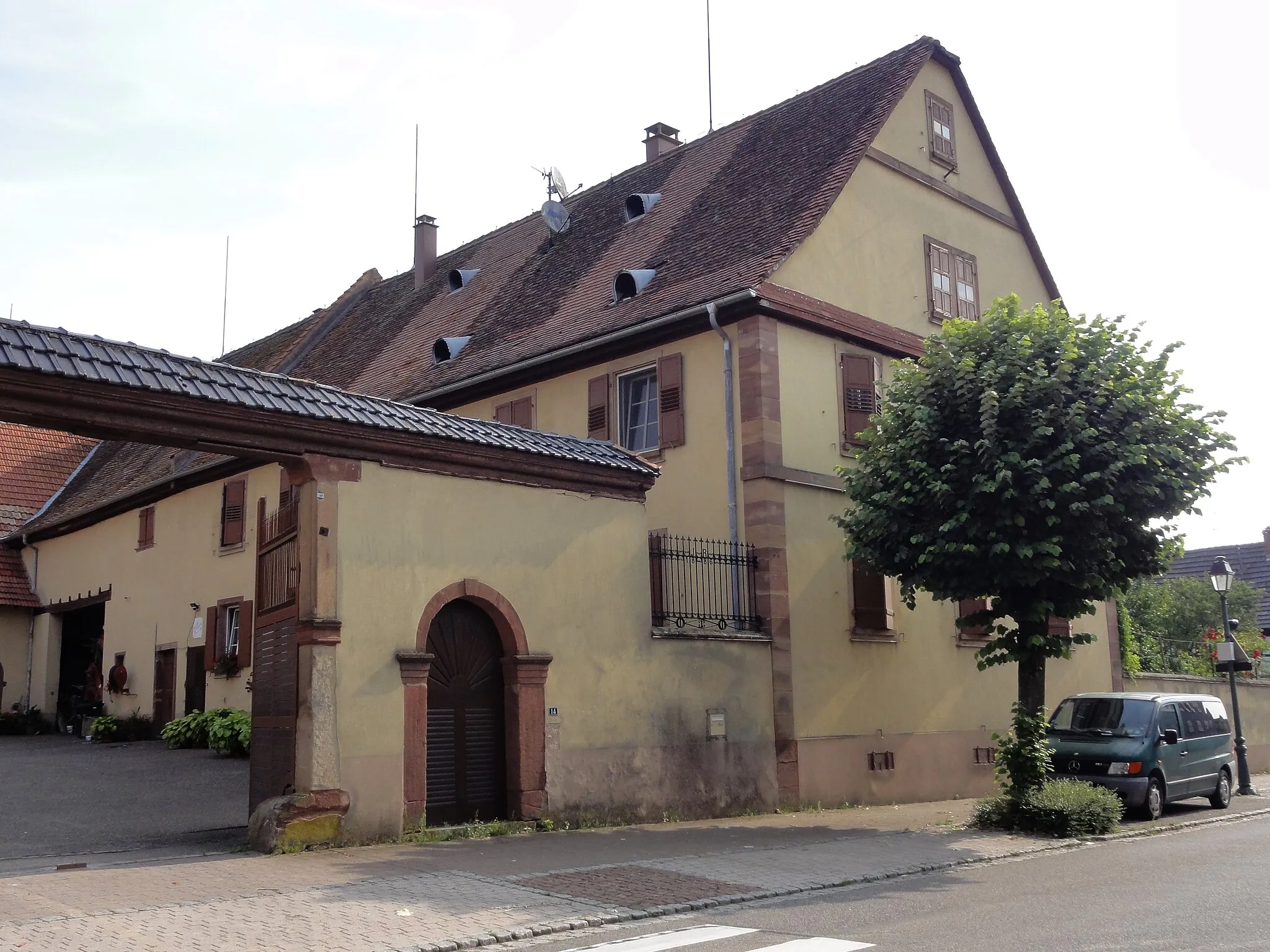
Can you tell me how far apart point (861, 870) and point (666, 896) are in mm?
2359

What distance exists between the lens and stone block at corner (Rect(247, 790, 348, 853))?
11.5m

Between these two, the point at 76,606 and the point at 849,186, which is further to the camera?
the point at 76,606

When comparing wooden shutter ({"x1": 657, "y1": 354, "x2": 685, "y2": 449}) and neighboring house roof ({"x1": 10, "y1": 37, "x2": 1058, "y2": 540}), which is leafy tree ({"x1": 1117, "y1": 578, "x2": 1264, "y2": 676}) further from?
wooden shutter ({"x1": 657, "y1": 354, "x2": 685, "y2": 449})

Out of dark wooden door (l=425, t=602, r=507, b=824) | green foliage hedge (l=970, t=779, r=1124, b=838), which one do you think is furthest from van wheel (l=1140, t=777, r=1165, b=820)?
dark wooden door (l=425, t=602, r=507, b=824)

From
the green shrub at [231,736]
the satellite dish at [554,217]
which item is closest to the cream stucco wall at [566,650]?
the green shrub at [231,736]

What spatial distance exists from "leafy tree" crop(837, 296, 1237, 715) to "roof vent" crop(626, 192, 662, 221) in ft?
29.5

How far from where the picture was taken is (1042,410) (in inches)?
583

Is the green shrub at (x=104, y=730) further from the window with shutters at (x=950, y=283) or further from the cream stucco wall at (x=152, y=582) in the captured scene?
the window with shutters at (x=950, y=283)

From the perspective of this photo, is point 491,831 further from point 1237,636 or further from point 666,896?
point 1237,636

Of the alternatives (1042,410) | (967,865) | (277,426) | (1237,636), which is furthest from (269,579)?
(1237,636)

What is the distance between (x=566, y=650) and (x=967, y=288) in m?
11.9

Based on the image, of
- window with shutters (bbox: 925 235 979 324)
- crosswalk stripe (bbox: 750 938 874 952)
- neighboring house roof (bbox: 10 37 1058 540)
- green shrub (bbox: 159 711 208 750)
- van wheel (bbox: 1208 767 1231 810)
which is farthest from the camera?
green shrub (bbox: 159 711 208 750)

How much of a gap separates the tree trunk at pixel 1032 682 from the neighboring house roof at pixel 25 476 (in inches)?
949

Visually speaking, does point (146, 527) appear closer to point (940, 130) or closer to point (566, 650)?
point (566, 650)
